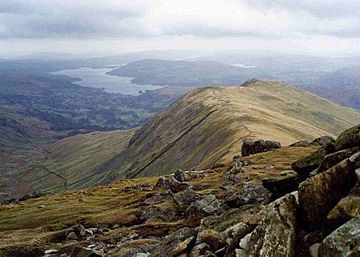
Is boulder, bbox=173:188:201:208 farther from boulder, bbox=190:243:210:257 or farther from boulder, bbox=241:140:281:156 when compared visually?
boulder, bbox=241:140:281:156

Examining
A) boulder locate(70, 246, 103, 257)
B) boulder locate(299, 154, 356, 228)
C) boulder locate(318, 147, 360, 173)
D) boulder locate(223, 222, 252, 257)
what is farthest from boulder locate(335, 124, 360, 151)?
boulder locate(70, 246, 103, 257)

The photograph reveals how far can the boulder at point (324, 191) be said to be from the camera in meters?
25.0

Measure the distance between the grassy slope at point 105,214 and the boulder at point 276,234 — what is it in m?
27.3

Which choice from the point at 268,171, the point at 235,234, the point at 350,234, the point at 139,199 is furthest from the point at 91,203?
the point at 350,234

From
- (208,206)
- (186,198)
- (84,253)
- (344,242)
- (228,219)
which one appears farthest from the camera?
(186,198)

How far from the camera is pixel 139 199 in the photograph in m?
86.1

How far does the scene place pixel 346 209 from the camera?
74.4 ft

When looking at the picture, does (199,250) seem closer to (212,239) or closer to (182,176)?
(212,239)

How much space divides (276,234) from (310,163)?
12.9 m

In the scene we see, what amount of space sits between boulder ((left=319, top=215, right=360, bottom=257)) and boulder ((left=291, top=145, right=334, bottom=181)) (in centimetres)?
1420

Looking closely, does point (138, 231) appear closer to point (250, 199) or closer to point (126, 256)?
point (126, 256)

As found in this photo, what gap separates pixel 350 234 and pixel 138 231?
1659 inches

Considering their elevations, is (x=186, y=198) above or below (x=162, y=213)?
above

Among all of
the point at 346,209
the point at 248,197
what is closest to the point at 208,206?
the point at 248,197
